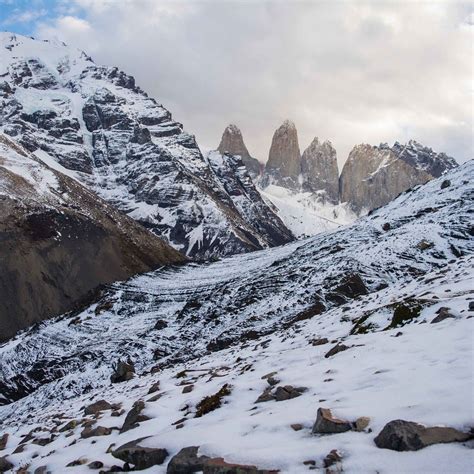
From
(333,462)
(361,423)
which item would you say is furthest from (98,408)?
(333,462)

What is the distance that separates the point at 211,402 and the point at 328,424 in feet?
14.7

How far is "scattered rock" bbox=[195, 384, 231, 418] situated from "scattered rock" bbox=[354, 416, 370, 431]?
A: 4400 mm

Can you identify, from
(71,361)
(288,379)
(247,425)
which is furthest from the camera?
(71,361)

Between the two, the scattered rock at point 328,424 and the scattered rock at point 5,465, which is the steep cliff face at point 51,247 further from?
the scattered rock at point 328,424

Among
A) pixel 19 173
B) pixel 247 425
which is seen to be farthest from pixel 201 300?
pixel 19 173

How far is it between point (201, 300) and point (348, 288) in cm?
1738

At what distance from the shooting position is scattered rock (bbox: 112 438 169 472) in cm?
746

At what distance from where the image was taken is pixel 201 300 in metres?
49.1

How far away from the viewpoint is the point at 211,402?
1084cm

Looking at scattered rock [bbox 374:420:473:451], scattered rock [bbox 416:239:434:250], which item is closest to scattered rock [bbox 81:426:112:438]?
scattered rock [bbox 374:420:473:451]

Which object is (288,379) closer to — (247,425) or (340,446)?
(247,425)

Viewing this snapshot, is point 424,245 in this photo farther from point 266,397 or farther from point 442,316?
point 266,397

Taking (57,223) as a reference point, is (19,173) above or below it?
above

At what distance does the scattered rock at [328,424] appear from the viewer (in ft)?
22.1
